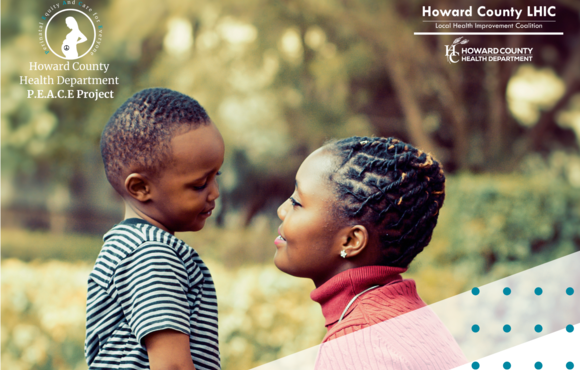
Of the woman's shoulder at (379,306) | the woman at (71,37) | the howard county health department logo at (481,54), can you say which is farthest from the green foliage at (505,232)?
the woman at (71,37)

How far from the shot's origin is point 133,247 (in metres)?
1.48

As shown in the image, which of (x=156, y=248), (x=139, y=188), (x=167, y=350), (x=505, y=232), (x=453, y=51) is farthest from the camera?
(x=453, y=51)

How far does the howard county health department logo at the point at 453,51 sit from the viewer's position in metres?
6.16

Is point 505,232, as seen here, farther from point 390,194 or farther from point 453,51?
point 390,194

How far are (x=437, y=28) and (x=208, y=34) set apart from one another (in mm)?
3248

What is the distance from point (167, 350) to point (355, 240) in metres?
0.63

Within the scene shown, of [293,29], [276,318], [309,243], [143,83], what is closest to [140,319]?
[309,243]

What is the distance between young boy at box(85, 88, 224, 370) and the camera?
1.41m

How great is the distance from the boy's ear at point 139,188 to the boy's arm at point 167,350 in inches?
17.6

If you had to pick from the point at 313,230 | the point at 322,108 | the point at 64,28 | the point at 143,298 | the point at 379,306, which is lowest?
the point at 379,306

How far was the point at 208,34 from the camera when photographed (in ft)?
22.4

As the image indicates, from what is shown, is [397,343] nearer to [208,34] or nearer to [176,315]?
[176,315]

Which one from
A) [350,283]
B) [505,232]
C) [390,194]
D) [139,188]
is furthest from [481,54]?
[139,188]

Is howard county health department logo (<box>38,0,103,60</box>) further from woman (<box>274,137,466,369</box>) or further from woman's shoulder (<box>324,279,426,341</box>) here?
woman's shoulder (<box>324,279,426,341</box>)
